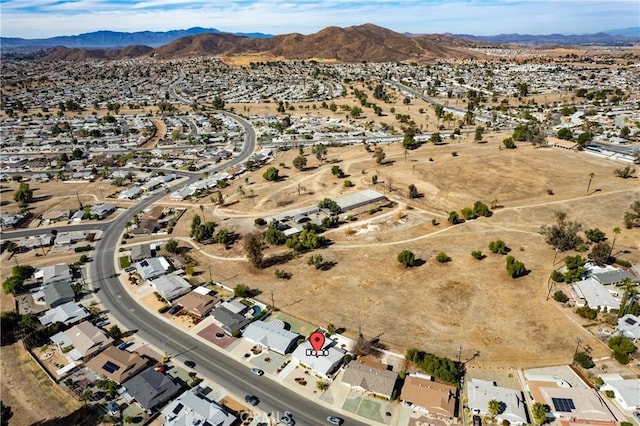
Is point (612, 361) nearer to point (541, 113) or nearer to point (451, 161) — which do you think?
point (451, 161)

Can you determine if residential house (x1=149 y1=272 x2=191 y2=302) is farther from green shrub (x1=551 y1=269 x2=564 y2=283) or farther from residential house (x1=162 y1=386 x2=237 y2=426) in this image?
green shrub (x1=551 y1=269 x2=564 y2=283)

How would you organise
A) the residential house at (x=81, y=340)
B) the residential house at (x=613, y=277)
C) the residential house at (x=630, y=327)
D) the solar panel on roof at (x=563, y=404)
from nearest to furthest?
the solar panel on roof at (x=563, y=404)
the residential house at (x=630, y=327)
the residential house at (x=81, y=340)
the residential house at (x=613, y=277)

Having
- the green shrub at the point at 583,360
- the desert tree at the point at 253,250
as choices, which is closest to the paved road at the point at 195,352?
the desert tree at the point at 253,250

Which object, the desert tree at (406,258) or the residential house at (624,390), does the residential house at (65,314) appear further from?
the residential house at (624,390)

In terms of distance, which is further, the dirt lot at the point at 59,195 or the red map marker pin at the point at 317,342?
the dirt lot at the point at 59,195

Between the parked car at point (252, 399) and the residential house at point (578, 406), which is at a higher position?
the residential house at point (578, 406)

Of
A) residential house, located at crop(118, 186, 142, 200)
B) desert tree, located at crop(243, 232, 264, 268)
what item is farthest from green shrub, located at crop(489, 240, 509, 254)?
residential house, located at crop(118, 186, 142, 200)
